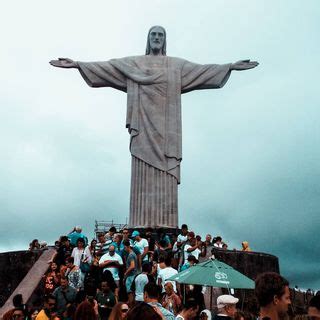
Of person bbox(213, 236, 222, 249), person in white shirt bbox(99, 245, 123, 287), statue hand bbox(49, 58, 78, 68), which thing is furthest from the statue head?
person in white shirt bbox(99, 245, 123, 287)

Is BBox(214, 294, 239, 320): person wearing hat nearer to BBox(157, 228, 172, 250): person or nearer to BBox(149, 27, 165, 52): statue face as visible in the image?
BBox(157, 228, 172, 250): person

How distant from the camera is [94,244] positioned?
1326cm

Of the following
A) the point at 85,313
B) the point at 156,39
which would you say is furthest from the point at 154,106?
the point at 85,313

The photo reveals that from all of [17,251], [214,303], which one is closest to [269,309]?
[214,303]

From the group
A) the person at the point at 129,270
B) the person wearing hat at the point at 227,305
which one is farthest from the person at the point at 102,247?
the person wearing hat at the point at 227,305

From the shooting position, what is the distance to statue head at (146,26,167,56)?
757 inches

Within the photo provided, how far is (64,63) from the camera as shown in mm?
18266

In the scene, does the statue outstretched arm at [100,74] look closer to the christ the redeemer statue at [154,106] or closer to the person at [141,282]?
the christ the redeemer statue at [154,106]

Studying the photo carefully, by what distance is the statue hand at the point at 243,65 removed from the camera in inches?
725

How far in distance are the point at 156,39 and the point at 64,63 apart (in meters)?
3.41

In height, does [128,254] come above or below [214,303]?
above

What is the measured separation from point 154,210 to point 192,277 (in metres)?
9.99

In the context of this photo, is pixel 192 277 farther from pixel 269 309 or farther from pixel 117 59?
pixel 117 59

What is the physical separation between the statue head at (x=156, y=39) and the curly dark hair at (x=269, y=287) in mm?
16236
